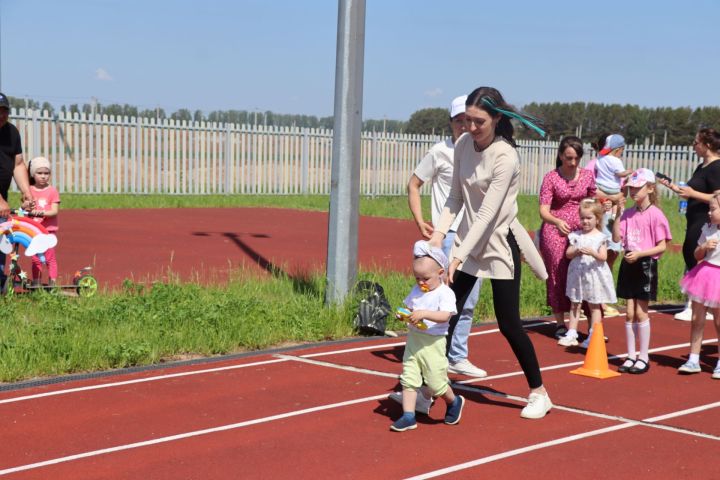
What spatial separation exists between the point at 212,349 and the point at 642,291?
3.85 metres

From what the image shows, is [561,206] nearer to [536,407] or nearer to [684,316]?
[684,316]

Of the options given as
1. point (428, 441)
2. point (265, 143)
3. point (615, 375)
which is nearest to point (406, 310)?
point (428, 441)

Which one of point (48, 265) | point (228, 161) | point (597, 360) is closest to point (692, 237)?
point (597, 360)

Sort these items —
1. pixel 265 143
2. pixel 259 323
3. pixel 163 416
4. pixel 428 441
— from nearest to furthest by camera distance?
1. pixel 428 441
2. pixel 163 416
3. pixel 259 323
4. pixel 265 143

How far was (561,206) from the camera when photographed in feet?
31.7

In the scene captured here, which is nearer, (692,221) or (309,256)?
(692,221)

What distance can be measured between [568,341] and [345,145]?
122 inches

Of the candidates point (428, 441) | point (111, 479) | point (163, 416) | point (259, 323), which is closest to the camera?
point (111, 479)

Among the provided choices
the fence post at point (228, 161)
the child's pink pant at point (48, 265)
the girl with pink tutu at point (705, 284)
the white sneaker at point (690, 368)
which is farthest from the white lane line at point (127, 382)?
the fence post at point (228, 161)

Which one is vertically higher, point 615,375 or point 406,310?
point 406,310

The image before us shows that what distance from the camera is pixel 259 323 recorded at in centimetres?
930

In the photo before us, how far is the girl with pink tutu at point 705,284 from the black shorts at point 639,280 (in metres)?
0.31

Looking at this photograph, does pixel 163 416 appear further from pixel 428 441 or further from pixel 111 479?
pixel 428 441

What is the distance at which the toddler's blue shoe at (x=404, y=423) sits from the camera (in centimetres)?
621
